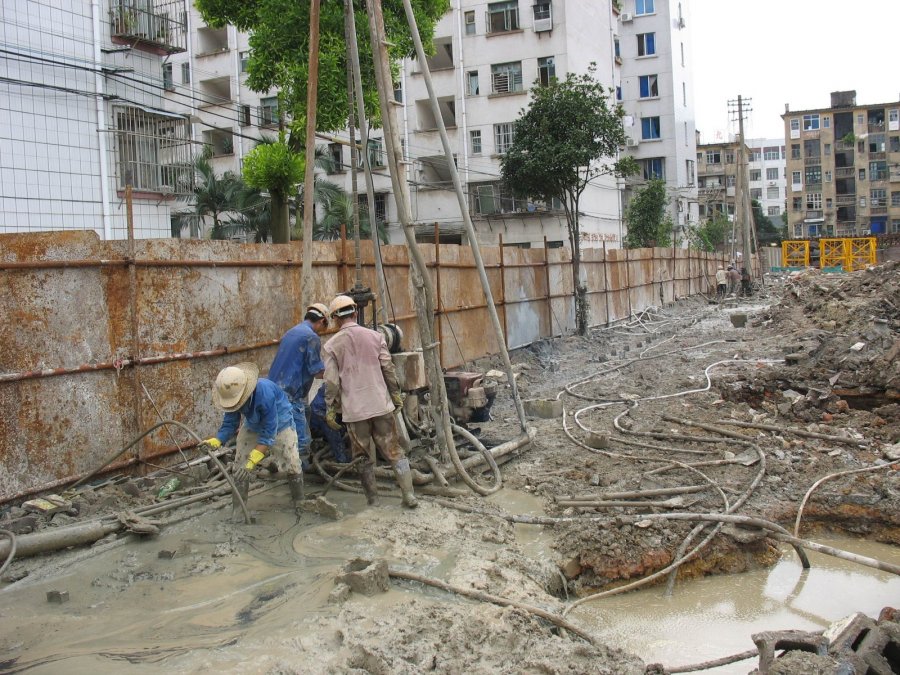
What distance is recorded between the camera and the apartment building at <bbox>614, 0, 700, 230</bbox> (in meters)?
43.2

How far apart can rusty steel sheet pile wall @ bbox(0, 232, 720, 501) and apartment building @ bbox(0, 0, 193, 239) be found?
6965mm

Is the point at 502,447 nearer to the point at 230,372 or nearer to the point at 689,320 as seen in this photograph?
the point at 230,372

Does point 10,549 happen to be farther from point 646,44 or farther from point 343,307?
point 646,44

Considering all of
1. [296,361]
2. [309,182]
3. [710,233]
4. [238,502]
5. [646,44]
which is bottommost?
[238,502]

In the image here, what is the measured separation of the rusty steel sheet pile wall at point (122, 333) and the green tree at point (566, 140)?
937cm

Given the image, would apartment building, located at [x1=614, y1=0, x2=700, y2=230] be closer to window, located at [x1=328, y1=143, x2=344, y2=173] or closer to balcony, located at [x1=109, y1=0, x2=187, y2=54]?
window, located at [x1=328, y1=143, x2=344, y2=173]

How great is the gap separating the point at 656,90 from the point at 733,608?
4312 centimetres

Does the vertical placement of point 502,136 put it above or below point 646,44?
below

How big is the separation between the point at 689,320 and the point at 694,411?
46.4ft

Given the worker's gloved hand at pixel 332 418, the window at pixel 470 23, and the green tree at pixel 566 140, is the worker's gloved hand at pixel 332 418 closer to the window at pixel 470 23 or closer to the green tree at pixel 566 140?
the green tree at pixel 566 140

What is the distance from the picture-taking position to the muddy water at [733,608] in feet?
15.1

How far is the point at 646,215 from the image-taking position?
33.1m

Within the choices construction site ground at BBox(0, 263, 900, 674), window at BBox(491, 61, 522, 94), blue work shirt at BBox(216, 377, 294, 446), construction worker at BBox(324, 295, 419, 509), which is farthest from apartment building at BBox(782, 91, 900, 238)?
blue work shirt at BBox(216, 377, 294, 446)

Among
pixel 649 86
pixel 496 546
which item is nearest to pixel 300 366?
pixel 496 546
